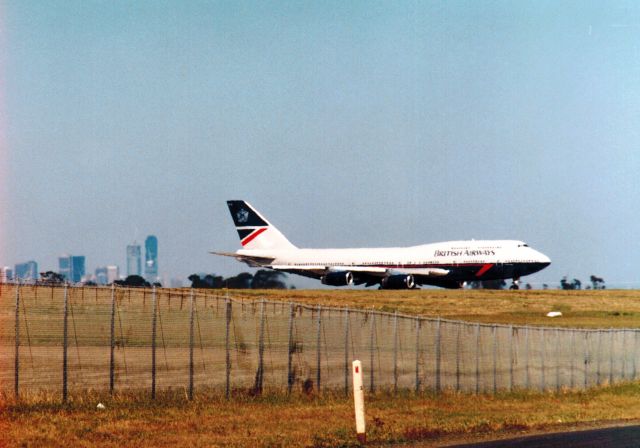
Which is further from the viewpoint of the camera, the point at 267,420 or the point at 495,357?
the point at 495,357

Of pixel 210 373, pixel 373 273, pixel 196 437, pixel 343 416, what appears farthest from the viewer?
pixel 373 273

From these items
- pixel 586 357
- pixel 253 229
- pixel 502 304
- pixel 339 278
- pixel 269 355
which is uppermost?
pixel 253 229

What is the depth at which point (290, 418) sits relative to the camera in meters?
19.9

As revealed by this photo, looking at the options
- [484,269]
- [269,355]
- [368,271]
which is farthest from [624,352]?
[368,271]

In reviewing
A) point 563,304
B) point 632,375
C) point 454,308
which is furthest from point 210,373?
point 563,304

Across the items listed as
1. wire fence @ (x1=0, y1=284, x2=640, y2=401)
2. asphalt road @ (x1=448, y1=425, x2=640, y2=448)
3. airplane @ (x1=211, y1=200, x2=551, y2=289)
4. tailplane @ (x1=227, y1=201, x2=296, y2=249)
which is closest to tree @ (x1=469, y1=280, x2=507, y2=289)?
airplane @ (x1=211, y1=200, x2=551, y2=289)

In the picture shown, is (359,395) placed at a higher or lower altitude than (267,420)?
higher

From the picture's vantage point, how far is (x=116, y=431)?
17.0 meters

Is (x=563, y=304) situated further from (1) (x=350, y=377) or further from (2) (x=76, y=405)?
(2) (x=76, y=405)

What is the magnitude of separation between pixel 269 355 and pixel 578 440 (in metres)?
13.5

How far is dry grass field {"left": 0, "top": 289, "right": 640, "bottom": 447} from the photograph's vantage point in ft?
54.4

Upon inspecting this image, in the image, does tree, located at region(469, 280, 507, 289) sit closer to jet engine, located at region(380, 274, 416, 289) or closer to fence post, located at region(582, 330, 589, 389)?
jet engine, located at region(380, 274, 416, 289)

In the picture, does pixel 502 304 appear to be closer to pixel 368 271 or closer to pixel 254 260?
pixel 368 271

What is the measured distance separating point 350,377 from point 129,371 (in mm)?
5735
